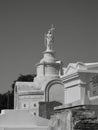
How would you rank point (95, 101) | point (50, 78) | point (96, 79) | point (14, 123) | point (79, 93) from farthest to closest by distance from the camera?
point (50, 78)
point (14, 123)
point (79, 93)
point (96, 79)
point (95, 101)

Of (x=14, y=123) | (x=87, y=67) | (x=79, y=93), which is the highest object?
(x=87, y=67)

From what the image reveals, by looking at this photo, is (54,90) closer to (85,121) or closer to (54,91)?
(54,91)

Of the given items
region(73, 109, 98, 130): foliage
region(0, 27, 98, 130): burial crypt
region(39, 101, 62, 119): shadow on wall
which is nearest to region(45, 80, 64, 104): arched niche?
region(0, 27, 98, 130): burial crypt

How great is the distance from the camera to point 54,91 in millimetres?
30984

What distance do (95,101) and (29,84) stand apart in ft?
65.0

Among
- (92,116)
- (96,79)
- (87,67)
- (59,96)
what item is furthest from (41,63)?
(92,116)

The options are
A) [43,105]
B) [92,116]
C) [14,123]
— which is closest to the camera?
[92,116]

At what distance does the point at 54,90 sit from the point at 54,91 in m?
0.10

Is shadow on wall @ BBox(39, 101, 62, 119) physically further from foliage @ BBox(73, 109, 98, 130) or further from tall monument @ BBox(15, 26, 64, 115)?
foliage @ BBox(73, 109, 98, 130)

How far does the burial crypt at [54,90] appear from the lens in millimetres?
14387

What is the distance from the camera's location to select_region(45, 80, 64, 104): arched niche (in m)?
30.7

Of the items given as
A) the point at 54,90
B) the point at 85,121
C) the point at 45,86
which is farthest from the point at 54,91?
the point at 85,121

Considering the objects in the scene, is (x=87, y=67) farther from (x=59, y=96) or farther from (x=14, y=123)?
(x=59, y=96)

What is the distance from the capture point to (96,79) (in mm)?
15031
